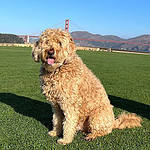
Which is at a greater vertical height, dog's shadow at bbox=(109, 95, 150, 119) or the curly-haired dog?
the curly-haired dog

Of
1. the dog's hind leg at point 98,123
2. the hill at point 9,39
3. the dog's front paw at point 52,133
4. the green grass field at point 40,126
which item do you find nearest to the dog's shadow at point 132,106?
the green grass field at point 40,126

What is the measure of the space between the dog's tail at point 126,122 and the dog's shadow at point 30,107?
1215 mm

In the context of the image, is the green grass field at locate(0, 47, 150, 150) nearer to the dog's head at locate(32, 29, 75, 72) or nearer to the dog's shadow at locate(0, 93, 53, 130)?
the dog's shadow at locate(0, 93, 53, 130)

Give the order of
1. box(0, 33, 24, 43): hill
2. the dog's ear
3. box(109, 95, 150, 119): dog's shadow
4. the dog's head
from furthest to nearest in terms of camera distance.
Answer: box(0, 33, 24, 43): hill < box(109, 95, 150, 119): dog's shadow < the dog's ear < the dog's head

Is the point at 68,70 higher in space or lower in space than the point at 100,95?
higher

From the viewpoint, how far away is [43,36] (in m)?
3.31

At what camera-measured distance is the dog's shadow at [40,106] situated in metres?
4.48

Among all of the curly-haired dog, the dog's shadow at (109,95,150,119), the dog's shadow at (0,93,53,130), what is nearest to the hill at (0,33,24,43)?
the dog's shadow at (0,93,53,130)

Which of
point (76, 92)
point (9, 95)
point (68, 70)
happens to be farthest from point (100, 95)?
point (9, 95)

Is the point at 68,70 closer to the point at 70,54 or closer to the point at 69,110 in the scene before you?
the point at 70,54

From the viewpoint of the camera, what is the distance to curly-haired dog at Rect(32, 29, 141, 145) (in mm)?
3243

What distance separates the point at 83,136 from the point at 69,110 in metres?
0.61

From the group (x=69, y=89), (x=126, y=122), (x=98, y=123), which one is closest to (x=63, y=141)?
(x=98, y=123)

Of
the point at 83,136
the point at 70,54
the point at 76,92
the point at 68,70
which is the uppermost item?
the point at 70,54
